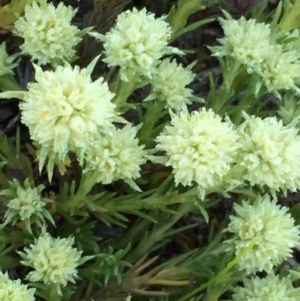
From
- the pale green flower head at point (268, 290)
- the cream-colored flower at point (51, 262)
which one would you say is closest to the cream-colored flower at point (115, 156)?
the cream-colored flower at point (51, 262)

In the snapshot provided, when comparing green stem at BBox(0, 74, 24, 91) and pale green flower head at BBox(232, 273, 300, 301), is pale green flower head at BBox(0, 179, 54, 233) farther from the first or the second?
pale green flower head at BBox(232, 273, 300, 301)

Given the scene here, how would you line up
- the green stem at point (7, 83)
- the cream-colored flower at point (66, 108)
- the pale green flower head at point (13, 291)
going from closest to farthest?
the cream-colored flower at point (66, 108)
the pale green flower head at point (13, 291)
the green stem at point (7, 83)

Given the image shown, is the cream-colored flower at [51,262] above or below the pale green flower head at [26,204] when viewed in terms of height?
below

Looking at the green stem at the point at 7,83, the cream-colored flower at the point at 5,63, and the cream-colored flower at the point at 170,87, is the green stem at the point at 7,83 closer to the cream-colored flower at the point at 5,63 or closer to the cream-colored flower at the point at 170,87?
the cream-colored flower at the point at 5,63

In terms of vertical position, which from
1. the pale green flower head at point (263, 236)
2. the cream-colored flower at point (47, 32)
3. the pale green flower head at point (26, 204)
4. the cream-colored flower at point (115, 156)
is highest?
the cream-colored flower at point (47, 32)

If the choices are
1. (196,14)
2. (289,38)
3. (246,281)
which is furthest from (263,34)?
(246,281)

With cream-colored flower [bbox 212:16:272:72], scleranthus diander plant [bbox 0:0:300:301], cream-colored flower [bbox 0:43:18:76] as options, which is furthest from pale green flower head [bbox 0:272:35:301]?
cream-colored flower [bbox 212:16:272:72]

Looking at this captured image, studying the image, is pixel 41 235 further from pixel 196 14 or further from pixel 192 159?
pixel 196 14

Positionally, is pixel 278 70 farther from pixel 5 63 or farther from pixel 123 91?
pixel 5 63
